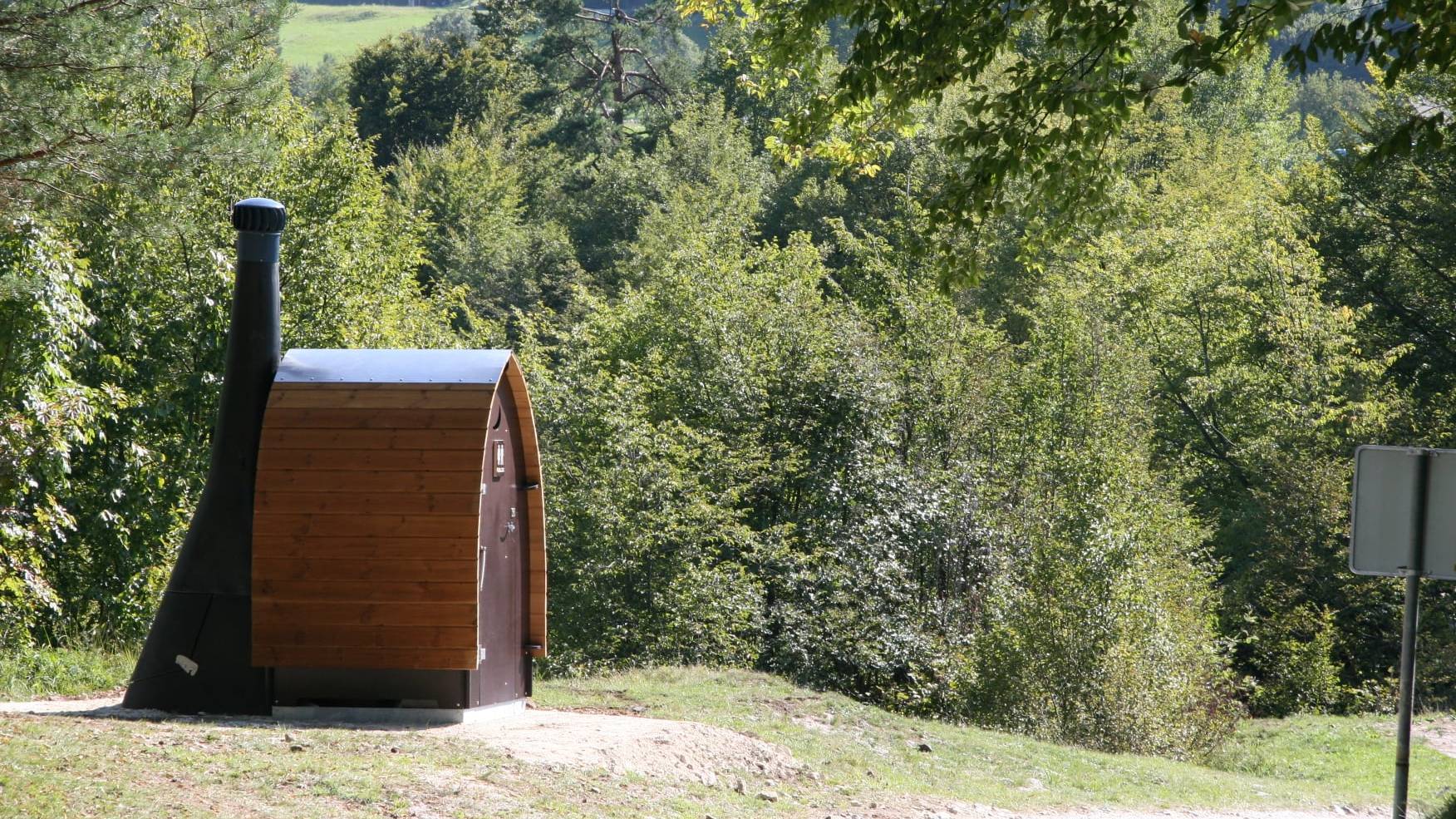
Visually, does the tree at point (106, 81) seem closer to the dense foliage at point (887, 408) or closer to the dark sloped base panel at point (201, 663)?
the dense foliage at point (887, 408)

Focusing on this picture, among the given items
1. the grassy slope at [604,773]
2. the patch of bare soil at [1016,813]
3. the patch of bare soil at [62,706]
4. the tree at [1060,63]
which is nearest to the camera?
the tree at [1060,63]

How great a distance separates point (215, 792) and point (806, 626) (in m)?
16.6

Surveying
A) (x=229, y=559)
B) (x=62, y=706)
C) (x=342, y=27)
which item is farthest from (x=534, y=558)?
(x=342, y=27)

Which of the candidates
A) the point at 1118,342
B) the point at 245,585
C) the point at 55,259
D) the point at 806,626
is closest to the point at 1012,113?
the point at 245,585

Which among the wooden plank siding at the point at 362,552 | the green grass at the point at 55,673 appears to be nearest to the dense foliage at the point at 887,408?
the green grass at the point at 55,673

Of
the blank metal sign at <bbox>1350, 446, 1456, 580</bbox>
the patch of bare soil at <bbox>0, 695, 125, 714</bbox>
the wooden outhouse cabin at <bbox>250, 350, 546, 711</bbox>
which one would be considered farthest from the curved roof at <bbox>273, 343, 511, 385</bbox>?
the blank metal sign at <bbox>1350, 446, 1456, 580</bbox>

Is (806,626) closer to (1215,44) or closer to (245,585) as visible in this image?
(245,585)

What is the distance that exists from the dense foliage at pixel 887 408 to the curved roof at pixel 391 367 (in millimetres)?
1614

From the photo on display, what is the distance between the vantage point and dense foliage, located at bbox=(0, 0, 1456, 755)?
554 inches

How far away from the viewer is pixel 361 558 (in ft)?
34.1

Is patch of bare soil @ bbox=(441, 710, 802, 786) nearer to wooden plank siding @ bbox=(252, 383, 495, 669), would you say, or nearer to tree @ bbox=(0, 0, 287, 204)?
wooden plank siding @ bbox=(252, 383, 495, 669)

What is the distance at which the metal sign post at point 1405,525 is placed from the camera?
25.1 feet

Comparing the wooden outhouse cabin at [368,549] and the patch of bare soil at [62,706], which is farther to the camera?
the wooden outhouse cabin at [368,549]

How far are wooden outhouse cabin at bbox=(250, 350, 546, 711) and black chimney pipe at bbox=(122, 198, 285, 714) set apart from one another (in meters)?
0.17
